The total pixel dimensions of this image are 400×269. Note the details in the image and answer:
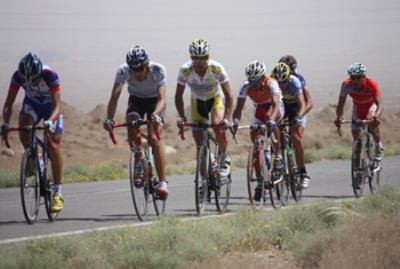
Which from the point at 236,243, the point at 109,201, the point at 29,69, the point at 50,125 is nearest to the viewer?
the point at 236,243

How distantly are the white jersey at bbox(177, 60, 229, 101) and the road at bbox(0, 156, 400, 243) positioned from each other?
1.74 m

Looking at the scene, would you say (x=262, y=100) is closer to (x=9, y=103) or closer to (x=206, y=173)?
(x=206, y=173)

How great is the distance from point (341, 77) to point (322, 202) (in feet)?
385

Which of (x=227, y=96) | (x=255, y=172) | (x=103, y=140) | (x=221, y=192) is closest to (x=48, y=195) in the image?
(x=221, y=192)

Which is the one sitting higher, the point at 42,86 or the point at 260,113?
the point at 42,86

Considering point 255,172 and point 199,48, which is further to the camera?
point 255,172

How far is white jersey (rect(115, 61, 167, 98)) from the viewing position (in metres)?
10.8

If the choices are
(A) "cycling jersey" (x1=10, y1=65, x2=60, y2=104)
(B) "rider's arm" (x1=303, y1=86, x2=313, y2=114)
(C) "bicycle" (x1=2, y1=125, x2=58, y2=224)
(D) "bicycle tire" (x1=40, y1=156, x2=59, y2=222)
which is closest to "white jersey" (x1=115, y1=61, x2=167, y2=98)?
(A) "cycling jersey" (x1=10, y1=65, x2=60, y2=104)

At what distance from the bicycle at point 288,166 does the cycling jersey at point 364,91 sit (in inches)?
52.7

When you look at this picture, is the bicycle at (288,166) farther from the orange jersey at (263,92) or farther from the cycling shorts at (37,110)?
the cycling shorts at (37,110)

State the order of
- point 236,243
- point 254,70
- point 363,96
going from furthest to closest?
point 363,96
point 254,70
point 236,243

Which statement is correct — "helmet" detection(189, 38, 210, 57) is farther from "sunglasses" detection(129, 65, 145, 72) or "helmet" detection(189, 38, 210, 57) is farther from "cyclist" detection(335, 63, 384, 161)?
"cyclist" detection(335, 63, 384, 161)

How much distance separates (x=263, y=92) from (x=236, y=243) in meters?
4.35

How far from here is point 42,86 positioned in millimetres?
10727
